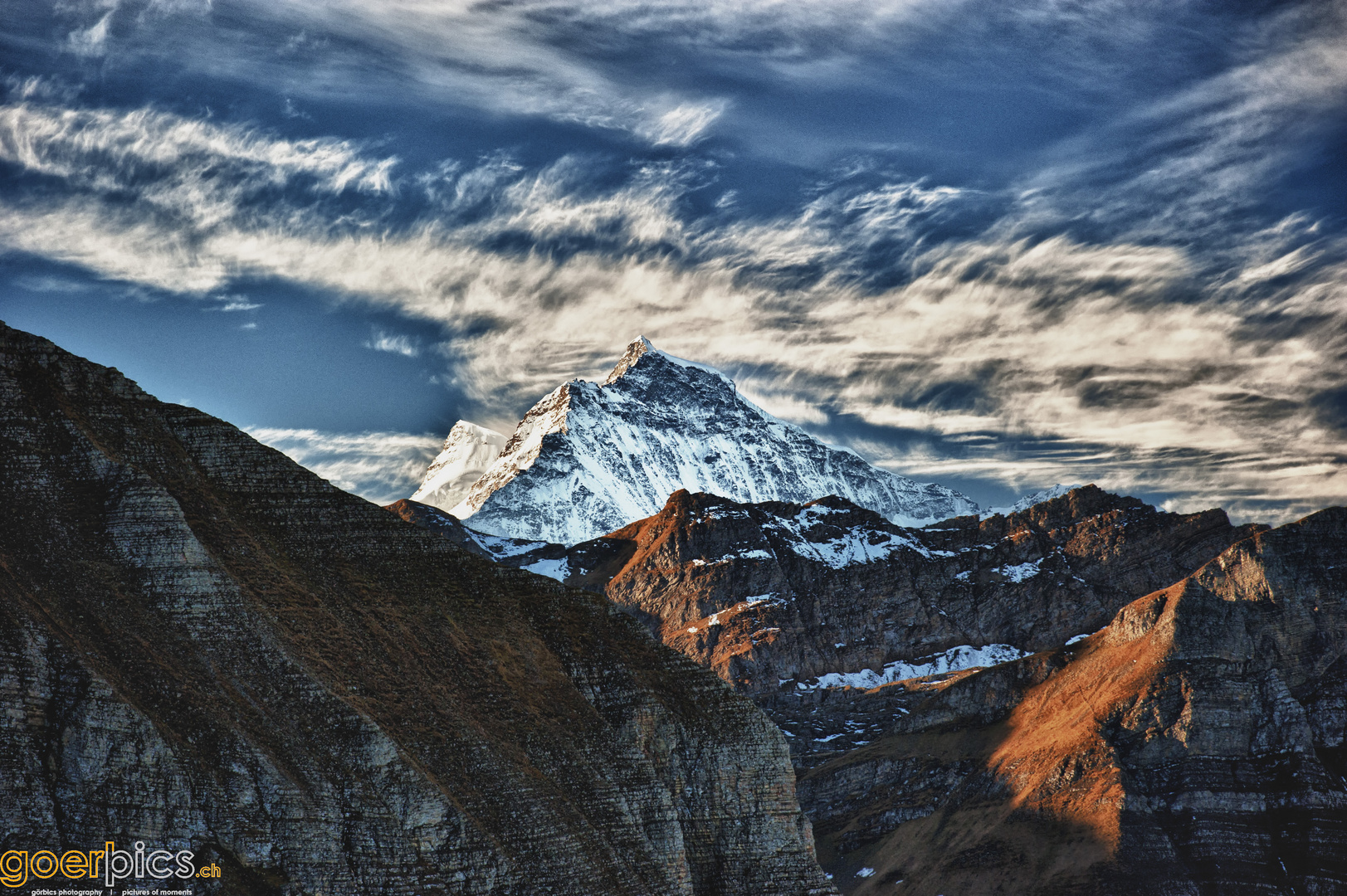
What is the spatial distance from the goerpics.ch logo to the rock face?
25.3 inches

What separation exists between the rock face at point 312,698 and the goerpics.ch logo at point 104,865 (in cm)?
64

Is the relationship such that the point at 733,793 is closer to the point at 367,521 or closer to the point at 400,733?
the point at 400,733

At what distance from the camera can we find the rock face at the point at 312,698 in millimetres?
62125

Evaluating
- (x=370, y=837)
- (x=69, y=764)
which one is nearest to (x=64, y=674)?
(x=69, y=764)

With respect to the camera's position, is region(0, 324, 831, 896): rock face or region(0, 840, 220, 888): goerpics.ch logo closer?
region(0, 840, 220, 888): goerpics.ch logo

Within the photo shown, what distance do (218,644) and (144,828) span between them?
1468 centimetres

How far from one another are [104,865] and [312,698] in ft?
55.8

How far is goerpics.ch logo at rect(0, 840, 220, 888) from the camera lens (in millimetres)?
55750

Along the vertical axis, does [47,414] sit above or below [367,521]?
above

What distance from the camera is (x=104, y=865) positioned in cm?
5875

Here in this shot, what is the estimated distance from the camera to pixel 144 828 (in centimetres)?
6091

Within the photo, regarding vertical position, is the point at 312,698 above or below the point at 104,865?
above

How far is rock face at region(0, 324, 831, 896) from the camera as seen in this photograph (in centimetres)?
6212

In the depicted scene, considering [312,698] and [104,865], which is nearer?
[104,865]
